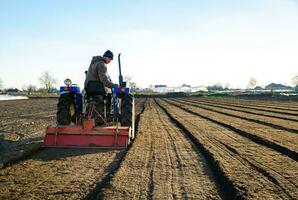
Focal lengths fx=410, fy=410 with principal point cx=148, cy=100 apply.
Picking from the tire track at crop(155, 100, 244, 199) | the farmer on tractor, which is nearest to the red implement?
the farmer on tractor

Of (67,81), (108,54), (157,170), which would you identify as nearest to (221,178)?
(157,170)

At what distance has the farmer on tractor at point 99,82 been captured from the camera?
8.26 m

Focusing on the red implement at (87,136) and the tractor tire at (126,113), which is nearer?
the red implement at (87,136)

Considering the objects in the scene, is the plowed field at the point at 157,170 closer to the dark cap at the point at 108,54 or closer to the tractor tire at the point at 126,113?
the tractor tire at the point at 126,113

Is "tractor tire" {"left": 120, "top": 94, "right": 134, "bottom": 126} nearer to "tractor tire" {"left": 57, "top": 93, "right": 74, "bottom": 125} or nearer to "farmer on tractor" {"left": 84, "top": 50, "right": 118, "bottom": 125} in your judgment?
"farmer on tractor" {"left": 84, "top": 50, "right": 118, "bottom": 125}

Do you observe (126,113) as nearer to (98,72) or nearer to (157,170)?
(98,72)

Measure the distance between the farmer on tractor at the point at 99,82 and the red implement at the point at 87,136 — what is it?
0.47 meters

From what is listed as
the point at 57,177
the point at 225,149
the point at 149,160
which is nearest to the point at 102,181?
the point at 57,177

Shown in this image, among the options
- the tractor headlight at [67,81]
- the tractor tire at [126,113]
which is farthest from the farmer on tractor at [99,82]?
the tractor tire at [126,113]

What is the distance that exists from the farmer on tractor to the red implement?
471 millimetres

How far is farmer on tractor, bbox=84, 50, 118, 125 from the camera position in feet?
27.1

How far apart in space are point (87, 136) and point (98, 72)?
1315 mm

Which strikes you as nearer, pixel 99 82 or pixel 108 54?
A: pixel 99 82

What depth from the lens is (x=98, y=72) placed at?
833 cm
